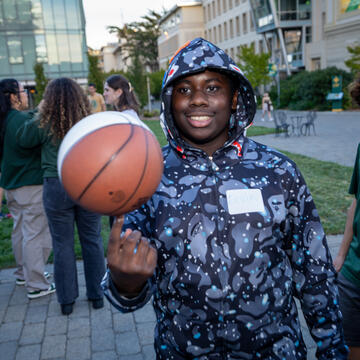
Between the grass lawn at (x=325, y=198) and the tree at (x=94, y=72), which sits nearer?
the grass lawn at (x=325, y=198)

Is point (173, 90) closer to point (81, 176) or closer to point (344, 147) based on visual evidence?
point (81, 176)

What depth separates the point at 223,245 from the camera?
1.77 metres

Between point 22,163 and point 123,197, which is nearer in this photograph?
point 123,197

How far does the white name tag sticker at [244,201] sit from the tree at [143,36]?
85.7 metres

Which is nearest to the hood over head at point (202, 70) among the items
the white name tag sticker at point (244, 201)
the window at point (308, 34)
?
the white name tag sticker at point (244, 201)

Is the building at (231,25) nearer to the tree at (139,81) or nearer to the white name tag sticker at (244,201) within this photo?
the tree at (139,81)

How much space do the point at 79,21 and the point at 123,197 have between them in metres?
39.6

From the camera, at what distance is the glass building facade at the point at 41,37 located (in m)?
35.9

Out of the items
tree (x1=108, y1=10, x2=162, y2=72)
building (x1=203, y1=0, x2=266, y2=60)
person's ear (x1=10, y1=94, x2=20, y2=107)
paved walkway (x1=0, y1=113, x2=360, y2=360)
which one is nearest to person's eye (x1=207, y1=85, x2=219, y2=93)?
paved walkway (x1=0, y1=113, x2=360, y2=360)

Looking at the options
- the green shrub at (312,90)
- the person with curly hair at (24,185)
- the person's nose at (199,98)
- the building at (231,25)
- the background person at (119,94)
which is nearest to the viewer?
the person's nose at (199,98)

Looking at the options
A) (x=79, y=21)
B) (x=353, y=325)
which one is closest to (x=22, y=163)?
(x=353, y=325)

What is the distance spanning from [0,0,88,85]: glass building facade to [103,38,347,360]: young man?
121 ft

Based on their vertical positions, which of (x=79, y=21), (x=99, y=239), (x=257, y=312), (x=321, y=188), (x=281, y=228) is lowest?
(x=321, y=188)

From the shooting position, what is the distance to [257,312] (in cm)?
178
